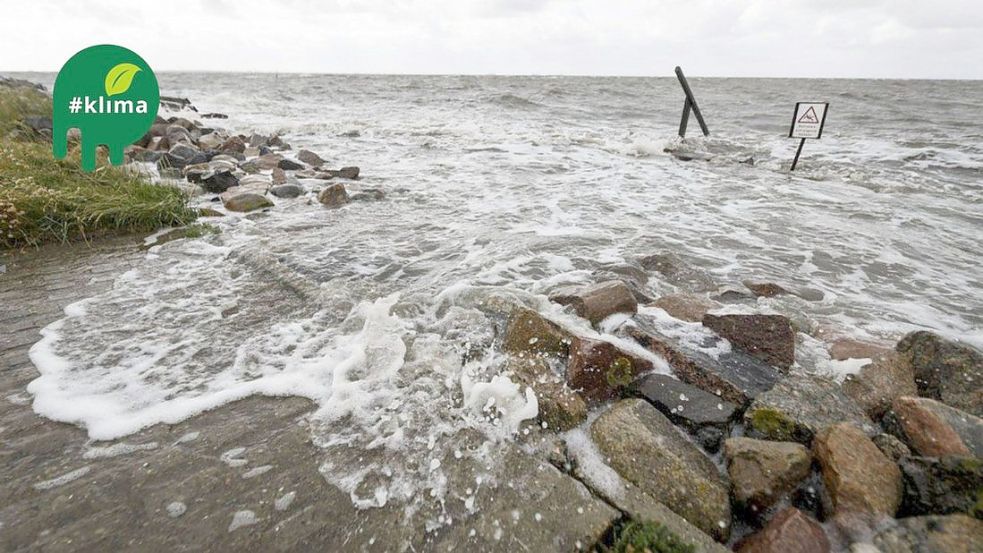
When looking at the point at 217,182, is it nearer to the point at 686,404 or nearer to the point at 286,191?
the point at 286,191

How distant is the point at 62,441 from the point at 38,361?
926 millimetres

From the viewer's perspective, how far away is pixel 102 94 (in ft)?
17.1

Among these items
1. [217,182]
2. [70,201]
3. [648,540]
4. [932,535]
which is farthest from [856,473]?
[217,182]

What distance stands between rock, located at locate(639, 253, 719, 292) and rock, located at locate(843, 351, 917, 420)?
4.75 feet

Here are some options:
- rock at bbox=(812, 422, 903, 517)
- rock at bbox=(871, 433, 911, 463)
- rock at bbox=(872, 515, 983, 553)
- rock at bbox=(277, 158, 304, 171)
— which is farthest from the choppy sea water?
rock at bbox=(277, 158, 304, 171)

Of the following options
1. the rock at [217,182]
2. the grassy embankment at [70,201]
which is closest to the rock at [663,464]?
the grassy embankment at [70,201]

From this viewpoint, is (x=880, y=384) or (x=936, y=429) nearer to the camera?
(x=936, y=429)

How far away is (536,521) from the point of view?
1.74 metres

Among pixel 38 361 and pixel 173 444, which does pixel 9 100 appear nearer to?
pixel 38 361

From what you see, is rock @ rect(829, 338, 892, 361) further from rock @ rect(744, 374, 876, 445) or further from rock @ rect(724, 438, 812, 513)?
rock @ rect(724, 438, 812, 513)

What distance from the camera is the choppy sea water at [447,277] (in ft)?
7.87

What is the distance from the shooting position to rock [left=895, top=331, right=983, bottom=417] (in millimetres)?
2405

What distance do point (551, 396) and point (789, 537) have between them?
44.5 inches

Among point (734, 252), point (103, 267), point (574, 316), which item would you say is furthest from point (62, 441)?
point (734, 252)
